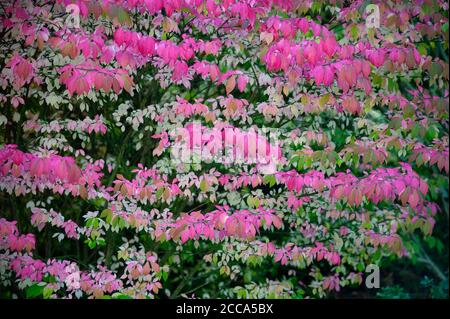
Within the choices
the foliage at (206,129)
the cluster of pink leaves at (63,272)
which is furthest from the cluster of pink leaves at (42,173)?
the cluster of pink leaves at (63,272)

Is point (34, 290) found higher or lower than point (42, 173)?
lower

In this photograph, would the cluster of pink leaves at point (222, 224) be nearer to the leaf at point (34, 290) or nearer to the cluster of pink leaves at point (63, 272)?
the cluster of pink leaves at point (63, 272)

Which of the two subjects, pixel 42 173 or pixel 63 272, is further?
pixel 63 272

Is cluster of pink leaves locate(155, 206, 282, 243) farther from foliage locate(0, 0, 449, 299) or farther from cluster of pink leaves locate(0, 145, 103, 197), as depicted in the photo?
cluster of pink leaves locate(0, 145, 103, 197)

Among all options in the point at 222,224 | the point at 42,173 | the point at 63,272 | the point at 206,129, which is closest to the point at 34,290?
the point at 63,272

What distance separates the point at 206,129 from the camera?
3043 mm

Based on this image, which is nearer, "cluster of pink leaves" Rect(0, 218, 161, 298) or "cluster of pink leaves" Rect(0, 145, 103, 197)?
"cluster of pink leaves" Rect(0, 145, 103, 197)

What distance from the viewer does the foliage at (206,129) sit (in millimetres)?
2951

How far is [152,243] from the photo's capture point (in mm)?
3625

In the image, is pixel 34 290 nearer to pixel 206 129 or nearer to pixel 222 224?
pixel 222 224

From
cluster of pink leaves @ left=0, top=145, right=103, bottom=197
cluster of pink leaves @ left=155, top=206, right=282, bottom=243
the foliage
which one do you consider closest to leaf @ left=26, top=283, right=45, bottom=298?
the foliage

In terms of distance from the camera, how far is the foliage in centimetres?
295
